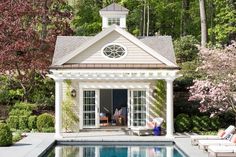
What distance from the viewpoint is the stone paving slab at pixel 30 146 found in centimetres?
1567

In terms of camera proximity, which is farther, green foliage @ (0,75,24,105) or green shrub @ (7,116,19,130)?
green foliage @ (0,75,24,105)

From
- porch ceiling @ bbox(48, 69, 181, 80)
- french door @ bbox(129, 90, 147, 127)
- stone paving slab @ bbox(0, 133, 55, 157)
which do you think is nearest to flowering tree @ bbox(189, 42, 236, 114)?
porch ceiling @ bbox(48, 69, 181, 80)

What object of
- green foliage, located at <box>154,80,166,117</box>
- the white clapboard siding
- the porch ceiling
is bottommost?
green foliage, located at <box>154,80,166,117</box>


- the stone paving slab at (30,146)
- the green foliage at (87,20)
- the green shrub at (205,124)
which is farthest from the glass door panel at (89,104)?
the green foliage at (87,20)

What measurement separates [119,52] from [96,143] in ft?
16.3

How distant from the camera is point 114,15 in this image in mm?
26250

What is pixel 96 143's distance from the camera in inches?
804

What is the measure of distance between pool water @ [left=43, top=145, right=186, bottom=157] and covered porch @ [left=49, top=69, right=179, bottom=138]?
194 centimetres

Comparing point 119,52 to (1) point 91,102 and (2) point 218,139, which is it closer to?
(1) point 91,102

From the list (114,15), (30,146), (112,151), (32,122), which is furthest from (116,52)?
(30,146)

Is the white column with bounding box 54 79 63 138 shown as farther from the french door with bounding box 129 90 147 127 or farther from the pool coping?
the french door with bounding box 129 90 147 127

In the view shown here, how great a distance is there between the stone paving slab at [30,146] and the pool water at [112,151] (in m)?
0.42

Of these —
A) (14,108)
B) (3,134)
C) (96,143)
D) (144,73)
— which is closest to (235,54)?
(144,73)

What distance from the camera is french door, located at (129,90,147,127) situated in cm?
2381
